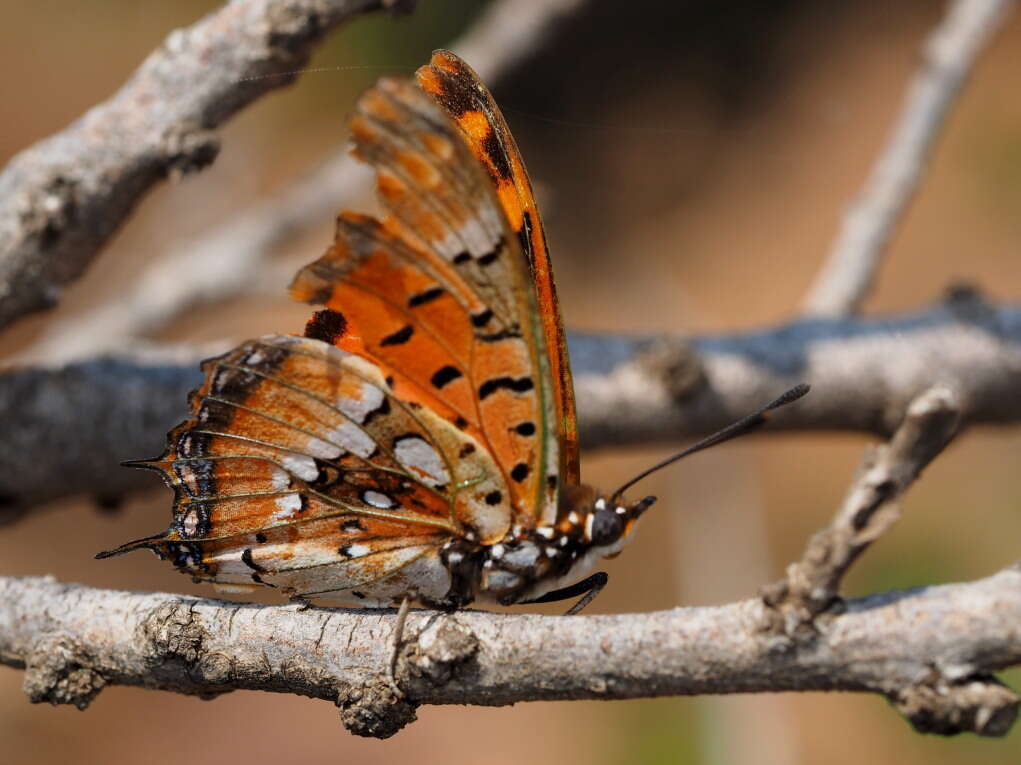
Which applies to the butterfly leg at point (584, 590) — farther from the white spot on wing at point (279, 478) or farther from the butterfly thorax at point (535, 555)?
the white spot on wing at point (279, 478)

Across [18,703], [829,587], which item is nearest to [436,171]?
[829,587]

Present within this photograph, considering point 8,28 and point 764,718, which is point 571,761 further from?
point 8,28

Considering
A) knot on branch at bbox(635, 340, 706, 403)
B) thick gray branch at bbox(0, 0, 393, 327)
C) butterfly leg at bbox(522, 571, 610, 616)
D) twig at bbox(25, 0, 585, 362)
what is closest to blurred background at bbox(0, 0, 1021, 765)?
twig at bbox(25, 0, 585, 362)

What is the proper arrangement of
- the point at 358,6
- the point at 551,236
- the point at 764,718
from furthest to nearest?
the point at 551,236 → the point at 764,718 → the point at 358,6

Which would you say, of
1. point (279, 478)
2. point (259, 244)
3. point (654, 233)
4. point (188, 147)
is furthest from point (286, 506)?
point (654, 233)

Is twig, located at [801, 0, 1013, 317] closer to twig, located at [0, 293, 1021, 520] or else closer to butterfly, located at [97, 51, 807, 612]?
twig, located at [0, 293, 1021, 520]

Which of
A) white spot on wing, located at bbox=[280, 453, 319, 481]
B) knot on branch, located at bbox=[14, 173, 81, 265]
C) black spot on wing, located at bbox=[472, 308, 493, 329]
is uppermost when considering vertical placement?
knot on branch, located at bbox=[14, 173, 81, 265]
